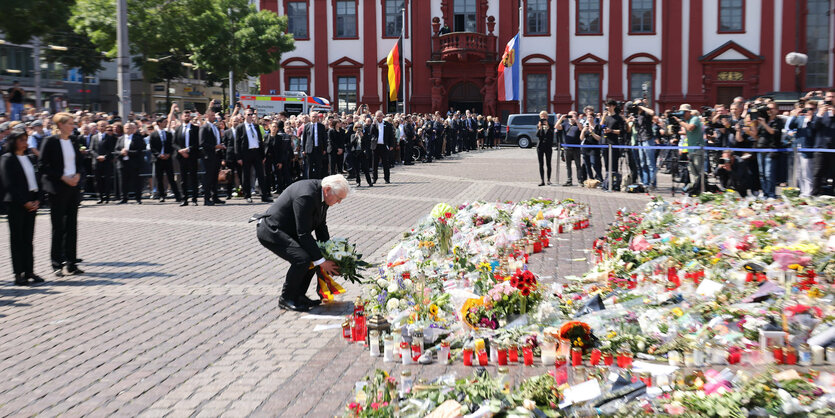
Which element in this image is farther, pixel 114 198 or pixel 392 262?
pixel 114 198

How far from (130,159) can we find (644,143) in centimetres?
1159

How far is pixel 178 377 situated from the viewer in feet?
20.4

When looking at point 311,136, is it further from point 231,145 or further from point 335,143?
point 231,145

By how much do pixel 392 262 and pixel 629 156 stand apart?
11613 millimetres

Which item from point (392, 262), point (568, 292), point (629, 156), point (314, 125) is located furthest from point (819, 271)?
point (314, 125)

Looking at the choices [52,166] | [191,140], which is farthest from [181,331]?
[191,140]

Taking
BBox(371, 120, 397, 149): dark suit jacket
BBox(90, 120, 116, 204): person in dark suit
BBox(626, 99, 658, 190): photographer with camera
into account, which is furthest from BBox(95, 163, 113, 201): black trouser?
BBox(626, 99, 658, 190): photographer with camera

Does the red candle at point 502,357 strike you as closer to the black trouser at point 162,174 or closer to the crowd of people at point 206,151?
the crowd of people at point 206,151

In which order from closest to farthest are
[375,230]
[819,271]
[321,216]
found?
[819,271]
[321,216]
[375,230]

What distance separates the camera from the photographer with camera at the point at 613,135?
1988 cm

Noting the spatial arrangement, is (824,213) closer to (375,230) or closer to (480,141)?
(375,230)

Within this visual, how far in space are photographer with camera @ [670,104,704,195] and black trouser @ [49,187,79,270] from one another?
→ 12.0m

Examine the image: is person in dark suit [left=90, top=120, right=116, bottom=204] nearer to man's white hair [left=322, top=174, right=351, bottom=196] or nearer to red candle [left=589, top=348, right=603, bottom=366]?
man's white hair [left=322, top=174, right=351, bottom=196]

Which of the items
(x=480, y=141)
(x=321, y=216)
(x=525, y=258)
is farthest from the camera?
(x=480, y=141)
